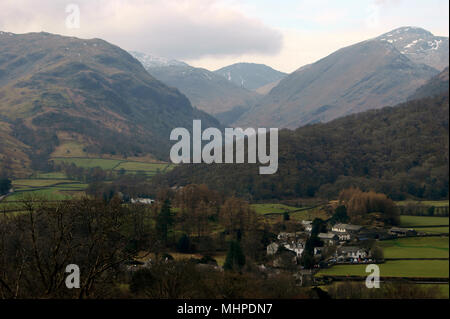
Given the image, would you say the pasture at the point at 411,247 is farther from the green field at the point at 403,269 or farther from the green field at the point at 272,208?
the green field at the point at 272,208

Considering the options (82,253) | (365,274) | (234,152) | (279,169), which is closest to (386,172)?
(279,169)

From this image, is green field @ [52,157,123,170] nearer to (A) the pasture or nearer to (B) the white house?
(B) the white house

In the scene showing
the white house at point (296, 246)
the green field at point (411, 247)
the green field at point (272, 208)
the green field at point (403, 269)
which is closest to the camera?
the green field at point (403, 269)

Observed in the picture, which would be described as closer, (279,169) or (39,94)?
(279,169)

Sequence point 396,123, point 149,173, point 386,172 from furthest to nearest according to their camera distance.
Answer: point 149,173, point 396,123, point 386,172

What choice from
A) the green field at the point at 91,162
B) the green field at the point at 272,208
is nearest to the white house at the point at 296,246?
the green field at the point at 272,208

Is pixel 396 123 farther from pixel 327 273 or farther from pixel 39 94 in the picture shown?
pixel 39 94

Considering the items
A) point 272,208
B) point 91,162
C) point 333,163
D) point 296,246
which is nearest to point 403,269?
point 296,246

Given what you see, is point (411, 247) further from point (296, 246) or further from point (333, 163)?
point (333, 163)
